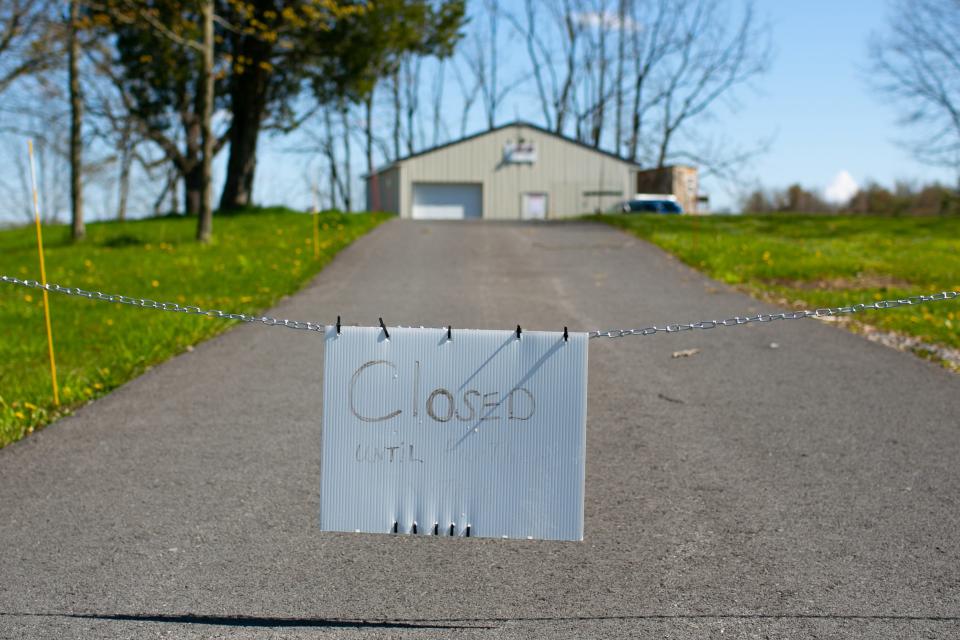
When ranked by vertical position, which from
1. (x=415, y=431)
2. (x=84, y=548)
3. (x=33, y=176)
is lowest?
(x=84, y=548)

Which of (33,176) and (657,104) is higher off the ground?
(657,104)

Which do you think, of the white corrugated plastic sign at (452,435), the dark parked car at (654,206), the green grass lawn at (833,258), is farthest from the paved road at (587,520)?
the dark parked car at (654,206)

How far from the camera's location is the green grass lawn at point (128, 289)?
8.45m

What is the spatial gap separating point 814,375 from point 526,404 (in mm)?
5444

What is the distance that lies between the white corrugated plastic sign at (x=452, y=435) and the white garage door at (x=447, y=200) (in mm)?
40667

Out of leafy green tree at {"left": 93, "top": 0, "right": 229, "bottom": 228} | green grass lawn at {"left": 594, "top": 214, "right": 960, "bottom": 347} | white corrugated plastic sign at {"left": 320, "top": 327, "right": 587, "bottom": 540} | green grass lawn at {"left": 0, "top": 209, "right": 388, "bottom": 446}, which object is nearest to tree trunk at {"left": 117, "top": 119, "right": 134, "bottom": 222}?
leafy green tree at {"left": 93, "top": 0, "right": 229, "bottom": 228}

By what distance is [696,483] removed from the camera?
555 cm

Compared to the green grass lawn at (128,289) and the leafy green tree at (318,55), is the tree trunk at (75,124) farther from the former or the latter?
the leafy green tree at (318,55)

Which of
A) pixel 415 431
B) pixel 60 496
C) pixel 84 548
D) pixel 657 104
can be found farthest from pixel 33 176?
pixel 657 104

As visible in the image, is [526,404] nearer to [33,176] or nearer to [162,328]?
[33,176]

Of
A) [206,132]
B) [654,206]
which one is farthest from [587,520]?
[654,206]

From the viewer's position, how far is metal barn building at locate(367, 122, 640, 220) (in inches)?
1742

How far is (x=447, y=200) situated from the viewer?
44.7 m

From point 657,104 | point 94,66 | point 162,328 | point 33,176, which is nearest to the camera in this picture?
point 33,176
